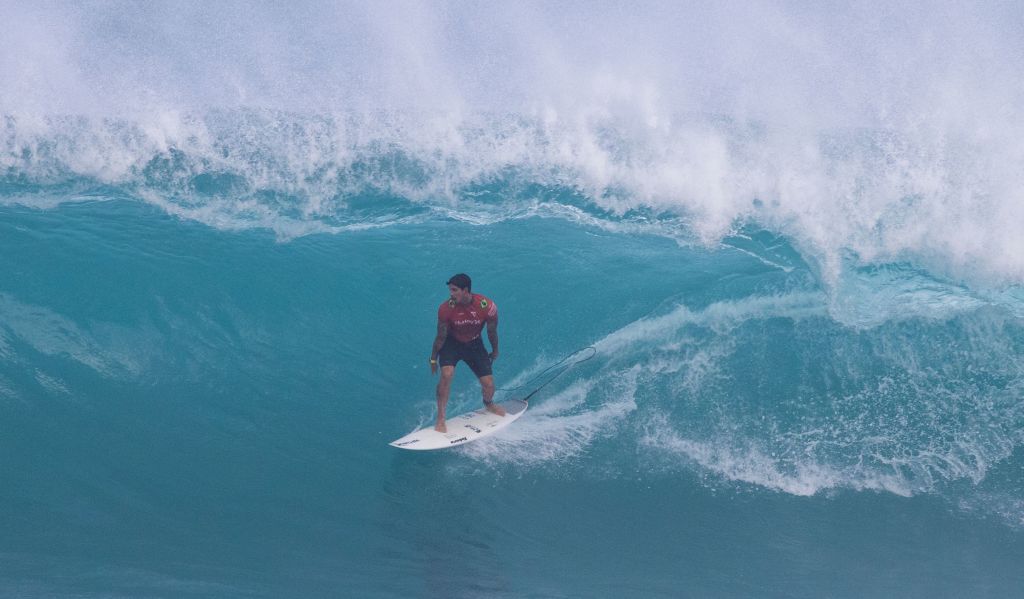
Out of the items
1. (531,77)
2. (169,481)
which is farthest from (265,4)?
(169,481)

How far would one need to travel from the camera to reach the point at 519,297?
8.98 m

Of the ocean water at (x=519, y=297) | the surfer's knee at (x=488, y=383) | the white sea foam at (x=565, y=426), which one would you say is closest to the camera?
the ocean water at (x=519, y=297)

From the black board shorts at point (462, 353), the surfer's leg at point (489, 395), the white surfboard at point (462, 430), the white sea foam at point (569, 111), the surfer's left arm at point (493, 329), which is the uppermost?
the white sea foam at point (569, 111)

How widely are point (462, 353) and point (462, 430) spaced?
623 millimetres

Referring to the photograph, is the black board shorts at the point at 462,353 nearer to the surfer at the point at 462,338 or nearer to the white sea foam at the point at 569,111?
the surfer at the point at 462,338

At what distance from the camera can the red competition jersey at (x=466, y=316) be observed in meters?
6.57

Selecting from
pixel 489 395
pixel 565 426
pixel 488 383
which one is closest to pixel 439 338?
pixel 488 383

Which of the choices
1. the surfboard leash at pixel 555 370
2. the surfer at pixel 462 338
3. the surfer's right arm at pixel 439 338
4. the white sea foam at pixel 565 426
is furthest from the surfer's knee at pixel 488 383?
the surfboard leash at pixel 555 370

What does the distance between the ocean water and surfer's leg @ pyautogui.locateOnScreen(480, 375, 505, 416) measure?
0.21 m

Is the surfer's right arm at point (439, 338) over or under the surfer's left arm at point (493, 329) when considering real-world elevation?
under

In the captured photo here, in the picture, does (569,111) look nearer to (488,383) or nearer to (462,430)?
(488,383)

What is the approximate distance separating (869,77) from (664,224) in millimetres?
5456

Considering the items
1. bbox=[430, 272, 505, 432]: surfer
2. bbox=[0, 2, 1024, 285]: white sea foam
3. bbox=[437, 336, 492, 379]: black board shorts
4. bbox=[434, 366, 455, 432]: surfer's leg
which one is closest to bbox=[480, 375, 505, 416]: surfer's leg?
bbox=[430, 272, 505, 432]: surfer

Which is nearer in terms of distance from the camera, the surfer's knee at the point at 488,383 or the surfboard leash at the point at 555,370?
the surfer's knee at the point at 488,383
